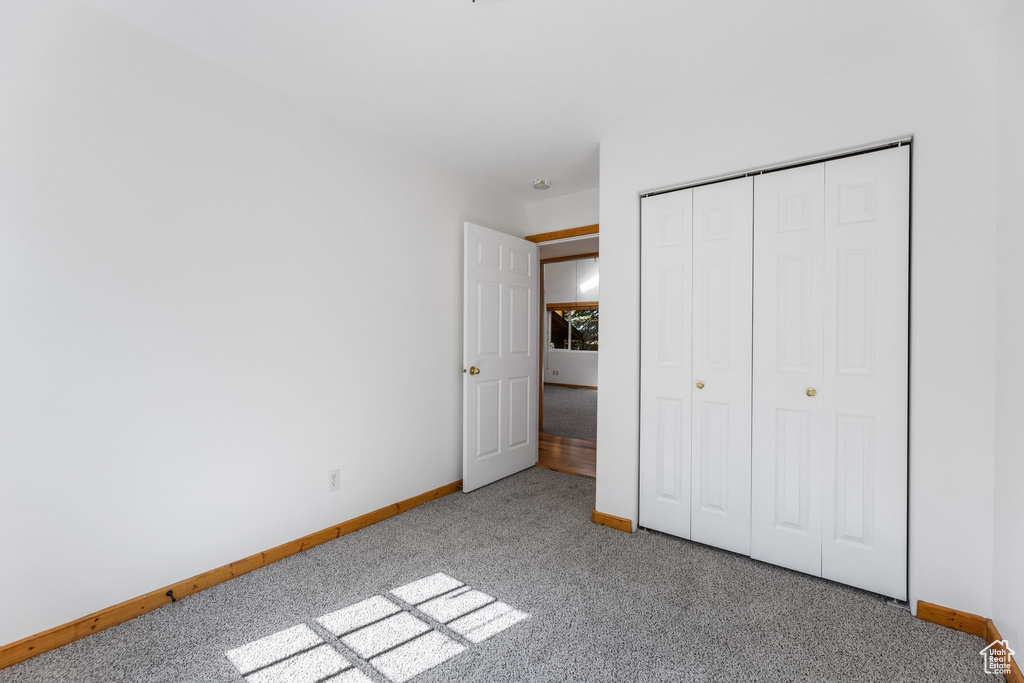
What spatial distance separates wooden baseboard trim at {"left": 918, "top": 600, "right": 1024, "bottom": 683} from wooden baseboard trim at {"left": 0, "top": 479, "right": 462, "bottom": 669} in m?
2.81

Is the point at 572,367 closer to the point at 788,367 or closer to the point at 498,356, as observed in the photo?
the point at 498,356

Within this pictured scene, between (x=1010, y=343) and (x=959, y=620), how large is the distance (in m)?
1.16

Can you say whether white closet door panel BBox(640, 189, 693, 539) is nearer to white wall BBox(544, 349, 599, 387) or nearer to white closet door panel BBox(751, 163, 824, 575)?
white closet door panel BBox(751, 163, 824, 575)

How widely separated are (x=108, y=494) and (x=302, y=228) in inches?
60.2

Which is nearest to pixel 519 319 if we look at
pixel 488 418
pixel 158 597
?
pixel 488 418

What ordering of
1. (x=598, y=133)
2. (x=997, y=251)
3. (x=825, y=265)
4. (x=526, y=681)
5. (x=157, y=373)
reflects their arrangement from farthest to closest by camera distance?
(x=598, y=133), (x=825, y=265), (x=157, y=373), (x=997, y=251), (x=526, y=681)

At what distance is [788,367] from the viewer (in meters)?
2.40

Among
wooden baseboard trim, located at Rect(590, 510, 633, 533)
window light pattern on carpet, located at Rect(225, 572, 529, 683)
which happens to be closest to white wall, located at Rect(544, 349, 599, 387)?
wooden baseboard trim, located at Rect(590, 510, 633, 533)

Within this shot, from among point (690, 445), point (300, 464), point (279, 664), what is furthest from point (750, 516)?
point (300, 464)

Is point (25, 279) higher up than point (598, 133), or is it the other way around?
point (598, 133)

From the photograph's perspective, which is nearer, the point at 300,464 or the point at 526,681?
the point at 526,681

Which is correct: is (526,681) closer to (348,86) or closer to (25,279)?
(25,279)

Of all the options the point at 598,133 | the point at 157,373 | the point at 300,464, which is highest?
the point at 598,133

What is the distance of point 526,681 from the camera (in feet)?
5.38
